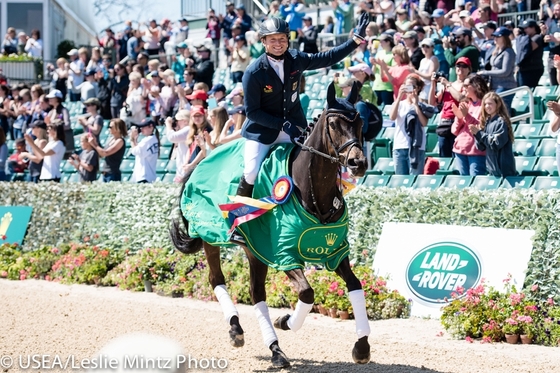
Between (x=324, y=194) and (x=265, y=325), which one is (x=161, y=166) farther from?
(x=324, y=194)

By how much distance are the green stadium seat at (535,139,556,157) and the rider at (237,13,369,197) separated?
525 cm

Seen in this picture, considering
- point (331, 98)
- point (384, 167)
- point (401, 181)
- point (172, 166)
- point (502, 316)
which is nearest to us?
point (331, 98)

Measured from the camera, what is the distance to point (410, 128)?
1155 centimetres

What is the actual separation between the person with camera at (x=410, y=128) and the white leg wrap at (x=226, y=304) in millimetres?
4731

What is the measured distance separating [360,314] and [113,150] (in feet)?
29.1

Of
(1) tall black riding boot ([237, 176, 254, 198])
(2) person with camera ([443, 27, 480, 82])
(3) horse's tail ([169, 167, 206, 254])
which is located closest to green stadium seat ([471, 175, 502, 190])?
(2) person with camera ([443, 27, 480, 82])

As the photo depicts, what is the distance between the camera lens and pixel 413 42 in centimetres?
1412

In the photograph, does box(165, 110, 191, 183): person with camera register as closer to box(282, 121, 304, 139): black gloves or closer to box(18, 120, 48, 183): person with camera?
box(18, 120, 48, 183): person with camera

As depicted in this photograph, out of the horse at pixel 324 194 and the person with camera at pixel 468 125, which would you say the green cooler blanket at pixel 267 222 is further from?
the person with camera at pixel 468 125

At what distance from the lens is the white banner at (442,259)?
8352 mm

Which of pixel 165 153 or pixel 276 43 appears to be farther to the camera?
pixel 165 153

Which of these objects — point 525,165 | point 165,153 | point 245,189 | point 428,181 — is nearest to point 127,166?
point 165,153

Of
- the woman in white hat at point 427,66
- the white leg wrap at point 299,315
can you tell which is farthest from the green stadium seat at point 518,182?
the white leg wrap at point 299,315

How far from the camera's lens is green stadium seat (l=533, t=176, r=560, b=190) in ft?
32.4
